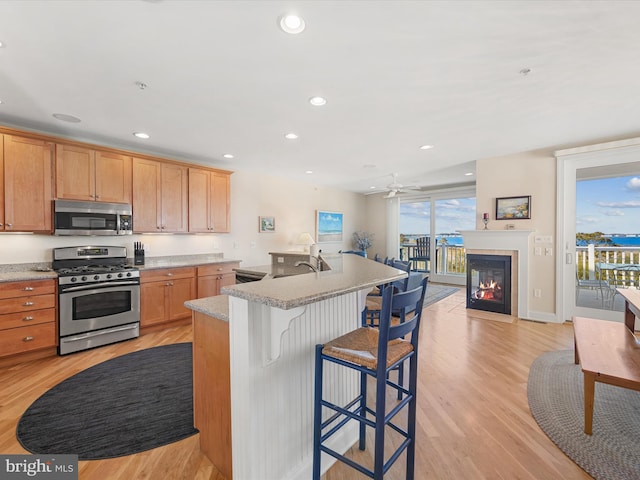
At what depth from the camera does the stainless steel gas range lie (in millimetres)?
3145

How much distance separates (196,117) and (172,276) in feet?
7.11

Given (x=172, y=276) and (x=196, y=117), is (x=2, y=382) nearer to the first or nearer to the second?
(x=172, y=276)

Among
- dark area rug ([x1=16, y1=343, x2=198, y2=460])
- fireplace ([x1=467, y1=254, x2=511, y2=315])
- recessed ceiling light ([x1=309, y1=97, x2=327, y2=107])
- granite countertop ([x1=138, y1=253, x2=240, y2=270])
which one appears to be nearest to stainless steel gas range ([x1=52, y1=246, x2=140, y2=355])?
granite countertop ([x1=138, y1=253, x2=240, y2=270])

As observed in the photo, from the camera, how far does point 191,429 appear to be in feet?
6.40

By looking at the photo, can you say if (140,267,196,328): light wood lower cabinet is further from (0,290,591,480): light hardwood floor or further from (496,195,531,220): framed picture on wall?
(496,195,531,220): framed picture on wall

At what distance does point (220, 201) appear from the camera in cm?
477

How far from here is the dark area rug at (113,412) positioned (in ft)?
5.93

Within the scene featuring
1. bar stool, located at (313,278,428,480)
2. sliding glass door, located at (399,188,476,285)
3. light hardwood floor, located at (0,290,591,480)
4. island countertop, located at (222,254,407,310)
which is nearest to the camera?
island countertop, located at (222,254,407,310)

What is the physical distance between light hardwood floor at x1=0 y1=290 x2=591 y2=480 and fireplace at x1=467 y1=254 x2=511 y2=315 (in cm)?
83

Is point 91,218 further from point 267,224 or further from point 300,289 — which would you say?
point 300,289

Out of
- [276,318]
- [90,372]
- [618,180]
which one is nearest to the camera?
[276,318]

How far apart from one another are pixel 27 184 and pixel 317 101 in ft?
10.5

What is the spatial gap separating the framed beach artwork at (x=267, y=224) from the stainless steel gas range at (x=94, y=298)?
2491mm

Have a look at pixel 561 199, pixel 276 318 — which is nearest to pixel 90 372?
pixel 276 318
